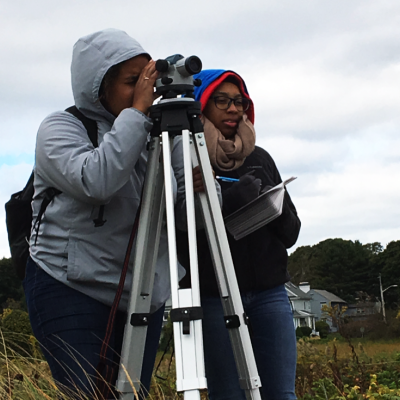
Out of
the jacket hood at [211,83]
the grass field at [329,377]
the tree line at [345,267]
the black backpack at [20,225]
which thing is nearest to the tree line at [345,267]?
the tree line at [345,267]

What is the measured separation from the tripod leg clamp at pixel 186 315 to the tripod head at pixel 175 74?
0.77m

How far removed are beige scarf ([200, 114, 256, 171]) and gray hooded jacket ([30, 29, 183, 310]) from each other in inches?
26.5

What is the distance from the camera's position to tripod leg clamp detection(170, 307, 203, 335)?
1.86m

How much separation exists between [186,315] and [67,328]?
503 millimetres

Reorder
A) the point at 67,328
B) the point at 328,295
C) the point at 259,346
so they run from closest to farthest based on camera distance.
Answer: the point at 67,328
the point at 259,346
the point at 328,295

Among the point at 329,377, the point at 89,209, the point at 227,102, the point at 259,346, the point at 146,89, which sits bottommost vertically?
the point at 329,377

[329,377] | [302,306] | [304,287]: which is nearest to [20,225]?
[329,377]

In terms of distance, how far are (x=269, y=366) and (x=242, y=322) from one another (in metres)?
0.74

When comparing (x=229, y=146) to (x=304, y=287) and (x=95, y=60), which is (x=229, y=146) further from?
(x=304, y=287)

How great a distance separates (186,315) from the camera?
1867 mm

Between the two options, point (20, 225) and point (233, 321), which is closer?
point (233, 321)

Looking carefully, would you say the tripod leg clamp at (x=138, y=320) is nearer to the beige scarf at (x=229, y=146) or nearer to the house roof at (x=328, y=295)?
the beige scarf at (x=229, y=146)

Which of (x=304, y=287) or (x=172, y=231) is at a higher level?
(x=304, y=287)

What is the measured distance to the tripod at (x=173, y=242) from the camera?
2.03 metres
